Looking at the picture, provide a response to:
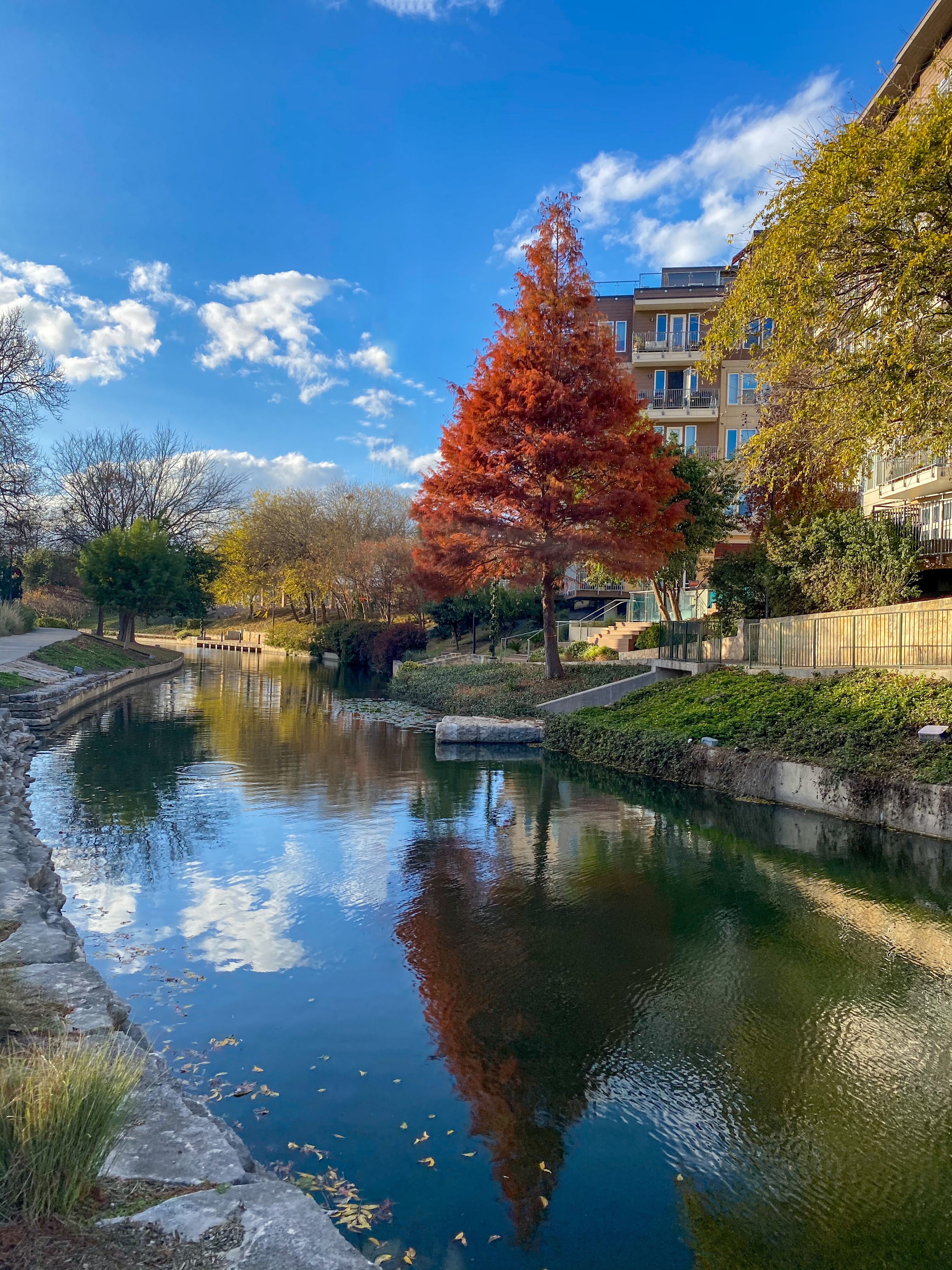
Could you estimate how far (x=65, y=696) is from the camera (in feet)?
85.0

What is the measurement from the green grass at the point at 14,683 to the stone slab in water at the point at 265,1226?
75.4 feet

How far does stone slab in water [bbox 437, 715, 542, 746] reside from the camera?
74.2 feet

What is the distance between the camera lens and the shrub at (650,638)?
1137 inches

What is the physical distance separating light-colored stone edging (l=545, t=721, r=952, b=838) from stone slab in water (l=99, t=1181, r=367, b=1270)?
11.3 metres

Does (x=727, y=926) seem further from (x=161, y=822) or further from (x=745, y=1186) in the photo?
(x=161, y=822)

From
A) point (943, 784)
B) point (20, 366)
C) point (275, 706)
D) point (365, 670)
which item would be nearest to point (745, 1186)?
point (943, 784)

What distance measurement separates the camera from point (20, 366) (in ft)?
95.8

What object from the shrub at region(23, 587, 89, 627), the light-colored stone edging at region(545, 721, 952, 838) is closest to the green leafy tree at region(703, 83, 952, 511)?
the light-colored stone edging at region(545, 721, 952, 838)

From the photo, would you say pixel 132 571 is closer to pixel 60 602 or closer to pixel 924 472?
pixel 60 602

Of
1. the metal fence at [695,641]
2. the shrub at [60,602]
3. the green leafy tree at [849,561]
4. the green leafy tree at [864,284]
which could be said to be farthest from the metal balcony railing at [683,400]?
the shrub at [60,602]

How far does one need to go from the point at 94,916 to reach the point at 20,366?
26.5 m

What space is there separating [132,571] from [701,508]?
97.0 feet

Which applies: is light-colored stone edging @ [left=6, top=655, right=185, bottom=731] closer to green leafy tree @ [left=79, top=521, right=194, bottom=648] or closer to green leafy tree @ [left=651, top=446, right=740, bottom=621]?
green leafy tree @ [left=79, top=521, right=194, bottom=648]

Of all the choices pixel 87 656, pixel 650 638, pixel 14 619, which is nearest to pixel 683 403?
pixel 650 638
